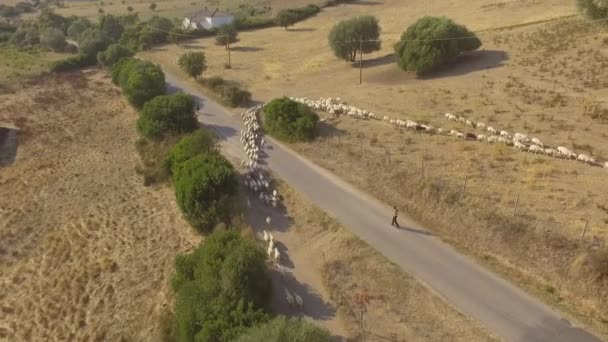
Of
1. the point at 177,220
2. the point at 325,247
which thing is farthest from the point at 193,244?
the point at 325,247

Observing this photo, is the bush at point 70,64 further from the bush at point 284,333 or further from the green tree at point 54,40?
the bush at point 284,333

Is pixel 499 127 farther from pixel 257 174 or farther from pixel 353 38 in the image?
pixel 353 38

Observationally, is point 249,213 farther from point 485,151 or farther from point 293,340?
point 485,151

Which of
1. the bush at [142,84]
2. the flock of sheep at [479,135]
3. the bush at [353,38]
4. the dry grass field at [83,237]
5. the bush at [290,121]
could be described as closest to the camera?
the dry grass field at [83,237]

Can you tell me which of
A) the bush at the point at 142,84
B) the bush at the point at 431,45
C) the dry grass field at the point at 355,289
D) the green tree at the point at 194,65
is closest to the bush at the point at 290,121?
the dry grass field at the point at 355,289

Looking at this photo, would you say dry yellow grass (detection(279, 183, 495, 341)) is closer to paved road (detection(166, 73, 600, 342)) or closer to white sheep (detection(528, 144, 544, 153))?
paved road (detection(166, 73, 600, 342))

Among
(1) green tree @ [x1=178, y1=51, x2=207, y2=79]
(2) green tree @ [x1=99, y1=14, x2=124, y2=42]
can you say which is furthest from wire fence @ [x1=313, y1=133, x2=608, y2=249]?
(2) green tree @ [x1=99, y1=14, x2=124, y2=42]

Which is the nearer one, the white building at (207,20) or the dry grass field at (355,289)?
the dry grass field at (355,289)
